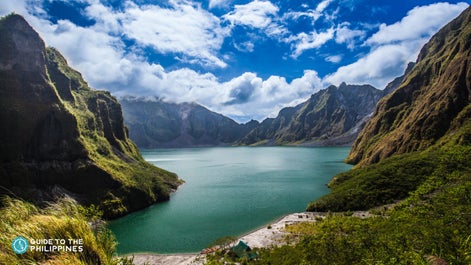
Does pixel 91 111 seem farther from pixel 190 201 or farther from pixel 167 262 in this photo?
pixel 167 262

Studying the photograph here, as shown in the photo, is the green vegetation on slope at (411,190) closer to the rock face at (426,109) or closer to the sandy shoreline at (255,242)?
the rock face at (426,109)

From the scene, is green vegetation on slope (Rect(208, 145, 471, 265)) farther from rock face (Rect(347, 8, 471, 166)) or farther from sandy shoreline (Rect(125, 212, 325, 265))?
rock face (Rect(347, 8, 471, 166))

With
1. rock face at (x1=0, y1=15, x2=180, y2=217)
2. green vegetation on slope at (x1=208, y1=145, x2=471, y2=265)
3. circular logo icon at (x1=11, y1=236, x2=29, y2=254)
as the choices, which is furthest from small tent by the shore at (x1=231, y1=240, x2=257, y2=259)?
rock face at (x1=0, y1=15, x2=180, y2=217)

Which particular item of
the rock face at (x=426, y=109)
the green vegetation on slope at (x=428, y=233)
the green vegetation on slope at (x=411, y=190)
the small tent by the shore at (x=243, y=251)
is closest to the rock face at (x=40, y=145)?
the small tent by the shore at (x=243, y=251)

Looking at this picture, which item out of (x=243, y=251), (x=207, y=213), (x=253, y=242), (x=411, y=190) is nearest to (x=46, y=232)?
(x=243, y=251)

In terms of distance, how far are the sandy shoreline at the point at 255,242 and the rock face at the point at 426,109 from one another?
7449cm

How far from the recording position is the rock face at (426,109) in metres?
122

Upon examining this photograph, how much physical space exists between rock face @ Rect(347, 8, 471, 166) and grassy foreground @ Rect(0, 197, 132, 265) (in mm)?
116396

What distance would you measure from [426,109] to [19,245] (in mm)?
166270

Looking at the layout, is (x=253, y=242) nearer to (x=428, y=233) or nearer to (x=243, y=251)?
(x=243, y=251)

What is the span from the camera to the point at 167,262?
46656 millimetres

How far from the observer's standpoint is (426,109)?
13638cm

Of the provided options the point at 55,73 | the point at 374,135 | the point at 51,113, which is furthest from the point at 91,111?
the point at 374,135

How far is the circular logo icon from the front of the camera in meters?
10.9
